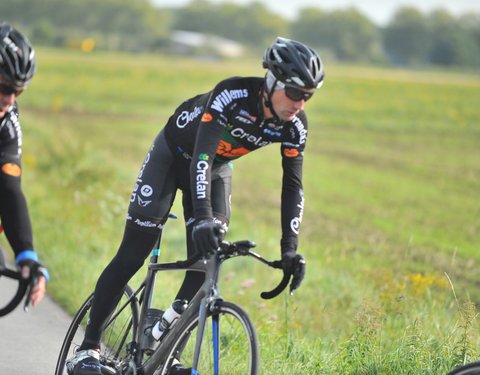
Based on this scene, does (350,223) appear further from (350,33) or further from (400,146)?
(350,33)

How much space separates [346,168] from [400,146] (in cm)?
645

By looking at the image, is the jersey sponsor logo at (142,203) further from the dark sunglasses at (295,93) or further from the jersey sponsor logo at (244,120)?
the dark sunglasses at (295,93)

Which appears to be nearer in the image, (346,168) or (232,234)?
(232,234)

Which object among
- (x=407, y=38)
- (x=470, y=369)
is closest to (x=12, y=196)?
(x=470, y=369)

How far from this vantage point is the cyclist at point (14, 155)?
9.60 ft

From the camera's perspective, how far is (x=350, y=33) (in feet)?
310

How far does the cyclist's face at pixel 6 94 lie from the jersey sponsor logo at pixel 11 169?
261 millimetres

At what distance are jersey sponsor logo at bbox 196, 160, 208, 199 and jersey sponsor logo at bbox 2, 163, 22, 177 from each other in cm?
90

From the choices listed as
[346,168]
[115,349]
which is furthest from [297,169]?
[346,168]

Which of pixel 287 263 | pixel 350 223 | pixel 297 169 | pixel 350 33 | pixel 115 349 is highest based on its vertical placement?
pixel 350 33

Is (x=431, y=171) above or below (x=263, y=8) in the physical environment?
below

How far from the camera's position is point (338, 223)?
43.4 feet

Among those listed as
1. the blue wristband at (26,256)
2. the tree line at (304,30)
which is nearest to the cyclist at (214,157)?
the blue wristband at (26,256)

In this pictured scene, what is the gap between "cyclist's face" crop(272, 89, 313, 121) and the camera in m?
3.53
